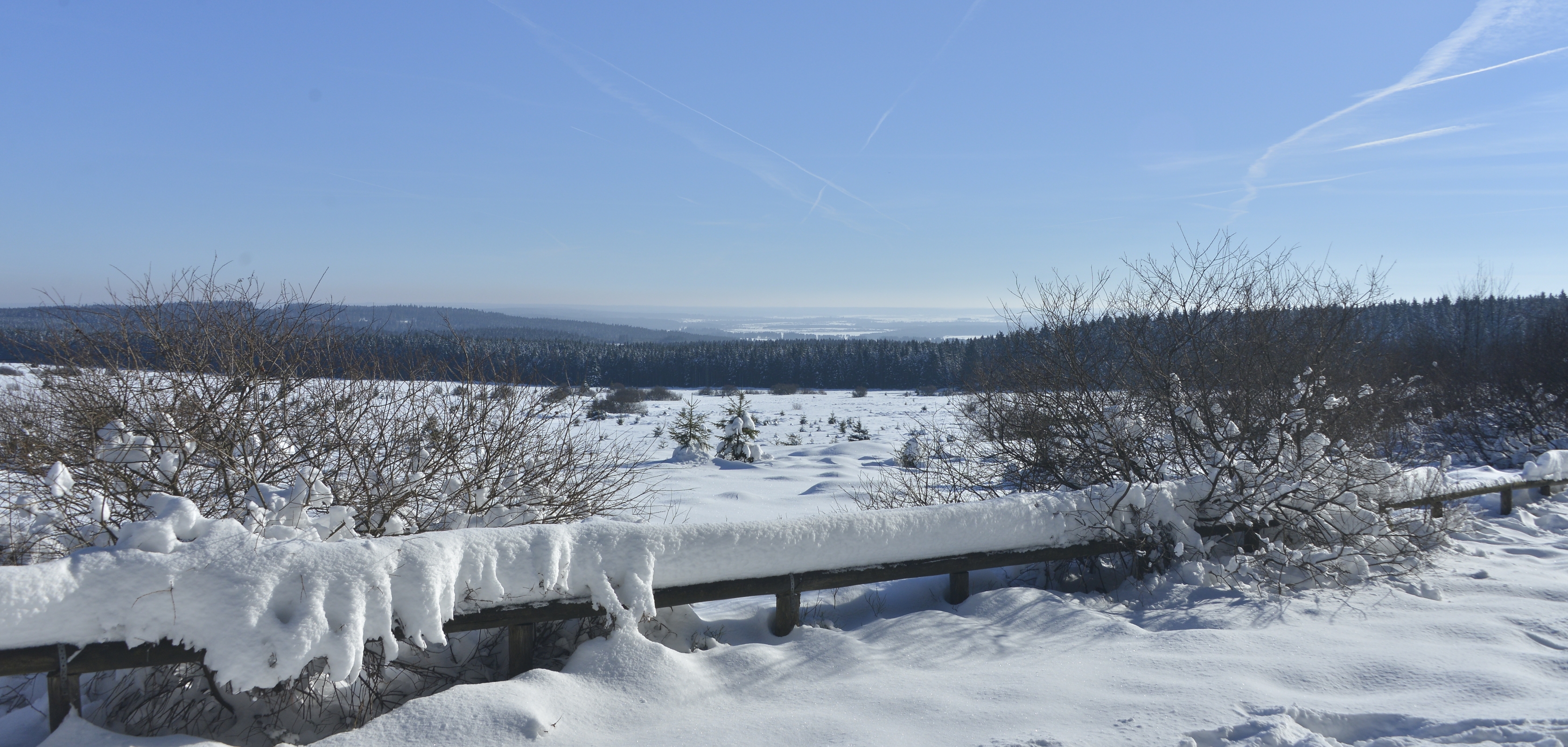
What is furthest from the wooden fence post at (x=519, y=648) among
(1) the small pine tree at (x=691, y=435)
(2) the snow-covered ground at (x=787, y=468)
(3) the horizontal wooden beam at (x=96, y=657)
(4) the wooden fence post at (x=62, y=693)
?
(1) the small pine tree at (x=691, y=435)

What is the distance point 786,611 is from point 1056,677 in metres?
1.63

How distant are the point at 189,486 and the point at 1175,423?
25.7 ft

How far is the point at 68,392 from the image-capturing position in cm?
500

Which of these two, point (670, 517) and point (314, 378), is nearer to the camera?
point (314, 378)

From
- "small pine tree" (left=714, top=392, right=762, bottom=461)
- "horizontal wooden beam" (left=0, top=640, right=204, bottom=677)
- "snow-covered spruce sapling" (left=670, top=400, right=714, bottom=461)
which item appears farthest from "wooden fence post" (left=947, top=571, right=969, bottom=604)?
"small pine tree" (left=714, top=392, right=762, bottom=461)

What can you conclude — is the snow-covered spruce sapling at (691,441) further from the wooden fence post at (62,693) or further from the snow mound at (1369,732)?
the snow mound at (1369,732)

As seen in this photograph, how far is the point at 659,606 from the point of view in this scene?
443 cm

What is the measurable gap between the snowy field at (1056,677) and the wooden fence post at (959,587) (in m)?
0.09

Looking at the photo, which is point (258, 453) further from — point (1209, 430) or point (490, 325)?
point (490, 325)

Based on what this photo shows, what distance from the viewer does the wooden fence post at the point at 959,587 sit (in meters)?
5.27

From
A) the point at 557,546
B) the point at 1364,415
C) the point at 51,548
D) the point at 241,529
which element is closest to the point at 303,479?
the point at 241,529

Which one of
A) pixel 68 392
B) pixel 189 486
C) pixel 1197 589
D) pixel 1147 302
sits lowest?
pixel 1197 589

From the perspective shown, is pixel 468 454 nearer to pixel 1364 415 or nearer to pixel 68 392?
pixel 68 392

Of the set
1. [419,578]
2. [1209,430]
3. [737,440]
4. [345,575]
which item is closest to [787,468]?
[737,440]
